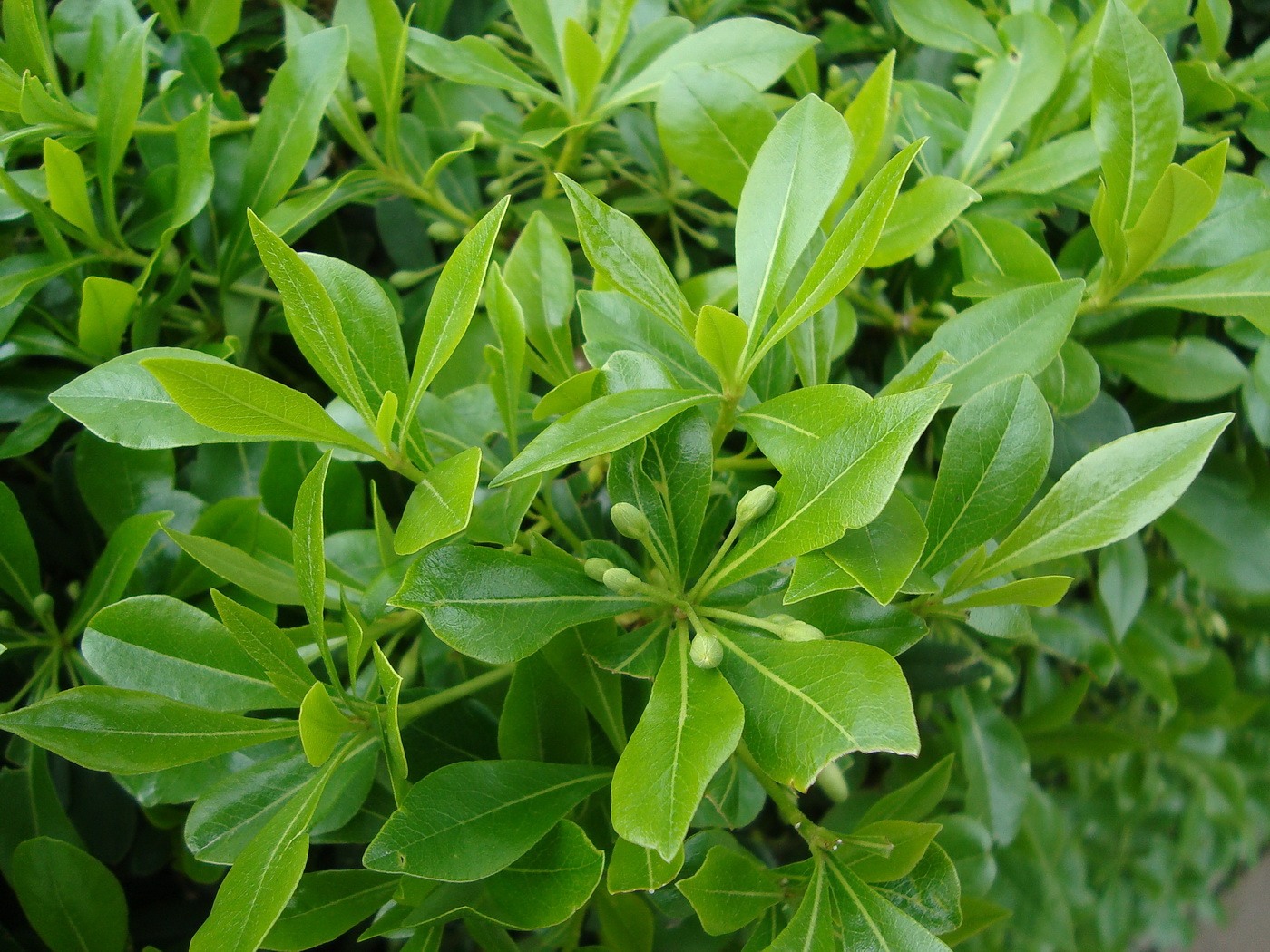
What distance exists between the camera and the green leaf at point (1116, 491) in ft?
1.37

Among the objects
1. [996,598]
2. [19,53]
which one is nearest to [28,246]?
[19,53]

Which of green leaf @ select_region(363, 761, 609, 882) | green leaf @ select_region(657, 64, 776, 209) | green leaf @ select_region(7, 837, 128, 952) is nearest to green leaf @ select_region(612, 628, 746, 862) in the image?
green leaf @ select_region(363, 761, 609, 882)

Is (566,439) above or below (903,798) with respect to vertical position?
above

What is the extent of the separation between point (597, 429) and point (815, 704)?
165 mm

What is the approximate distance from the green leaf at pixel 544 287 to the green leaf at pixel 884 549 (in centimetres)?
24

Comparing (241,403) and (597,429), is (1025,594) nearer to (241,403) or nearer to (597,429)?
(597,429)

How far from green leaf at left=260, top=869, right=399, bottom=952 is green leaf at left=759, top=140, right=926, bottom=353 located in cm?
41

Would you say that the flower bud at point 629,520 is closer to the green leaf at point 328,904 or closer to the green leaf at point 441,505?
the green leaf at point 441,505

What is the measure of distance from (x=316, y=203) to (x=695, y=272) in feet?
1.20

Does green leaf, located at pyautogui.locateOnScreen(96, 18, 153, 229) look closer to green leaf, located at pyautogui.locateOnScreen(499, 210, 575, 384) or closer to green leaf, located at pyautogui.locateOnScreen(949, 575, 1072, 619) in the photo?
green leaf, located at pyautogui.locateOnScreen(499, 210, 575, 384)

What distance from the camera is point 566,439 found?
0.42 meters

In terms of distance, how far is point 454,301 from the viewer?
44 cm

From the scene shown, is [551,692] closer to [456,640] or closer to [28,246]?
[456,640]

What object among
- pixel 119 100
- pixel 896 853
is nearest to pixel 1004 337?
pixel 896 853
